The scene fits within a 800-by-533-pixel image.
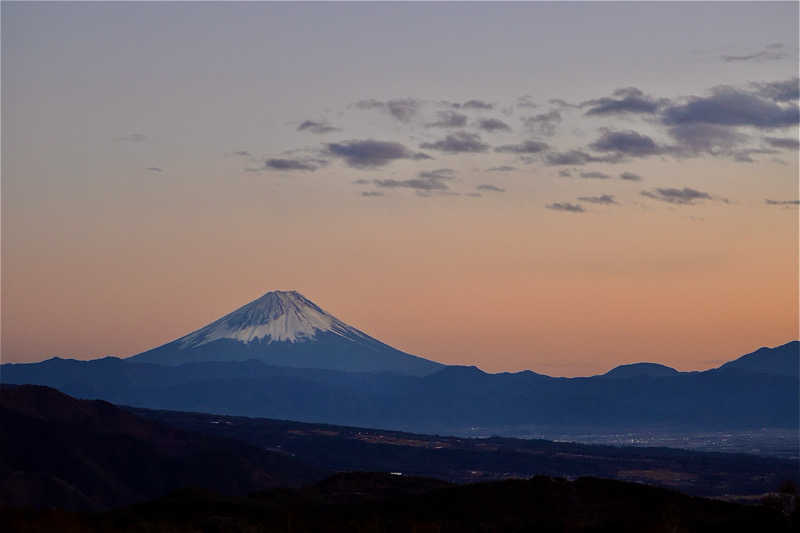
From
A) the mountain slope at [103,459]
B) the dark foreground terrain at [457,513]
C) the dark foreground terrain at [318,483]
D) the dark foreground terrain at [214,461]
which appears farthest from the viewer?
the dark foreground terrain at [214,461]

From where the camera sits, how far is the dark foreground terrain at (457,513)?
166ft

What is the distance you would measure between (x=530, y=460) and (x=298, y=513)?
122529 millimetres

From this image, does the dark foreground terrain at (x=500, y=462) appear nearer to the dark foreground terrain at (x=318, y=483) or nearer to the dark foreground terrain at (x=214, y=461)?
the dark foreground terrain at (x=214, y=461)

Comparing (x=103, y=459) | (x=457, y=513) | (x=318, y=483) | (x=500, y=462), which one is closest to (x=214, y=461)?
(x=103, y=459)

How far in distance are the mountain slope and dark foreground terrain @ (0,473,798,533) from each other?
43745 millimetres

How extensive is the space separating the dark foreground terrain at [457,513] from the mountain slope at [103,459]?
43.7 metres

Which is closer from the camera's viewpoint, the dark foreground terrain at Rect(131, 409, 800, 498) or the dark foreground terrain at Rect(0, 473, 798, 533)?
the dark foreground terrain at Rect(0, 473, 798, 533)

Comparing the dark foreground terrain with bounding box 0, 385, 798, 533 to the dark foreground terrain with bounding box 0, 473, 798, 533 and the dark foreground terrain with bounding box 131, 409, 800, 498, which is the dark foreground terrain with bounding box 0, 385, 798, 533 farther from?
the dark foreground terrain with bounding box 131, 409, 800, 498

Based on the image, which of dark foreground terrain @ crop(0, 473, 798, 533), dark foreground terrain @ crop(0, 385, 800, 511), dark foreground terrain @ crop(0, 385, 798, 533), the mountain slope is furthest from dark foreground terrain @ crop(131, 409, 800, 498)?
dark foreground terrain @ crop(0, 473, 798, 533)

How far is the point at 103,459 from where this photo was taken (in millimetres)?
125750

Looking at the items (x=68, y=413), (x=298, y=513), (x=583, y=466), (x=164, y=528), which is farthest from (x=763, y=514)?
(x=583, y=466)

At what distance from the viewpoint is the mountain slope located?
104062mm

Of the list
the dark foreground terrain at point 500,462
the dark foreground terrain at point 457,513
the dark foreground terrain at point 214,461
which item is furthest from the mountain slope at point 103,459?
the dark foreground terrain at point 457,513

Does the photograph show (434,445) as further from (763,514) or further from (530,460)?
(763,514)
